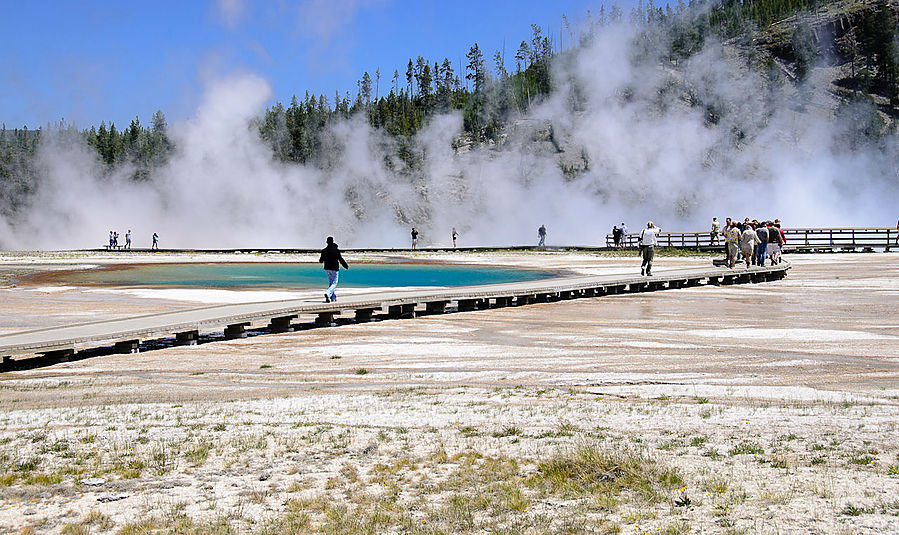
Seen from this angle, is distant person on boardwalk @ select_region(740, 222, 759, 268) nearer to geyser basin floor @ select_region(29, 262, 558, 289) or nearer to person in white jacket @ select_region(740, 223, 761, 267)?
person in white jacket @ select_region(740, 223, 761, 267)

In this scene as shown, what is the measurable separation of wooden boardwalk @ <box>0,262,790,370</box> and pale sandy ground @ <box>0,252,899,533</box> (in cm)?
43

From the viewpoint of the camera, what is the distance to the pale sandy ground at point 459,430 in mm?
5770

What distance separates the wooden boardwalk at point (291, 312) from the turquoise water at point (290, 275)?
21.9 ft

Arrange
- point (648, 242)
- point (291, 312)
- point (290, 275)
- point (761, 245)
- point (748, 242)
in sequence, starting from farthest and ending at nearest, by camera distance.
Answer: point (290, 275) < point (761, 245) < point (748, 242) < point (648, 242) < point (291, 312)

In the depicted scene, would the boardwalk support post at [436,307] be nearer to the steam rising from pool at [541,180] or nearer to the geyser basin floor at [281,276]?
the geyser basin floor at [281,276]

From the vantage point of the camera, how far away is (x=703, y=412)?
27.8ft

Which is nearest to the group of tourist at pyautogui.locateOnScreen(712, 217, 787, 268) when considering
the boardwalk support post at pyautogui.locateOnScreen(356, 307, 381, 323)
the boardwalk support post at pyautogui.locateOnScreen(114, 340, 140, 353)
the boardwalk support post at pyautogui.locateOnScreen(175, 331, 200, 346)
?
the boardwalk support post at pyautogui.locateOnScreen(356, 307, 381, 323)

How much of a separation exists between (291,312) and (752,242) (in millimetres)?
17978

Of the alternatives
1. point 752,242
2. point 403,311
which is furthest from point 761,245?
point 403,311

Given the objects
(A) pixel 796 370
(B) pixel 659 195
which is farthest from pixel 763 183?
(A) pixel 796 370

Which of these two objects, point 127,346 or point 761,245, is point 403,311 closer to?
point 127,346

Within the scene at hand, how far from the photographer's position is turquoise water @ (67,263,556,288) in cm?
3058

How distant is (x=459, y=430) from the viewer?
8062 mm

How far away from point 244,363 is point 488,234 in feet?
243
